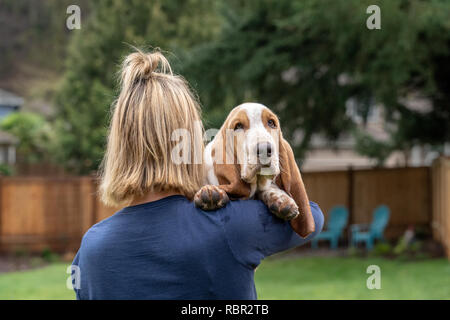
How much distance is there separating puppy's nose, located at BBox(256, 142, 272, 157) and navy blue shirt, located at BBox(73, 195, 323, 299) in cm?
26

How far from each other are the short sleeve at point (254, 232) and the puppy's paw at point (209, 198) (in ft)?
0.10

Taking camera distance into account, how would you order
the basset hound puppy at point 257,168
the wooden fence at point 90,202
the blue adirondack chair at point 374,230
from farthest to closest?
the blue adirondack chair at point 374,230, the wooden fence at point 90,202, the basset hound puppy at point 257,168

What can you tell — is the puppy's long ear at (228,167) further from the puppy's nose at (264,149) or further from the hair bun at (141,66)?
the hair bun at (141,66)

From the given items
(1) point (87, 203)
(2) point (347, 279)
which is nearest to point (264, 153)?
(2) point (347, 279)

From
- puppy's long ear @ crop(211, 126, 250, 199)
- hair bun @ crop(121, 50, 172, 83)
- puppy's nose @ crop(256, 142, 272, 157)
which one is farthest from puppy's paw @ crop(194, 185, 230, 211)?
hair bun @ crop(121, 50, 172, 83)

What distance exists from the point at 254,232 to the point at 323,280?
9.20 metres

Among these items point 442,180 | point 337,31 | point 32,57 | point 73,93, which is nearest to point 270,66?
point 337,31

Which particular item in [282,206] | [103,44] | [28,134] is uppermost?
[103,44]

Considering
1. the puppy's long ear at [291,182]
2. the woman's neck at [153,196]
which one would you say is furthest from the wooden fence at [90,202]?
the woman's neck at [153,196]

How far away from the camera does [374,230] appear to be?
13.6 m

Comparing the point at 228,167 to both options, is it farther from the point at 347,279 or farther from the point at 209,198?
the point at 347,279

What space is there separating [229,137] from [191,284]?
2.05 feet

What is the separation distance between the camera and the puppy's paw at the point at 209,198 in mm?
1790
